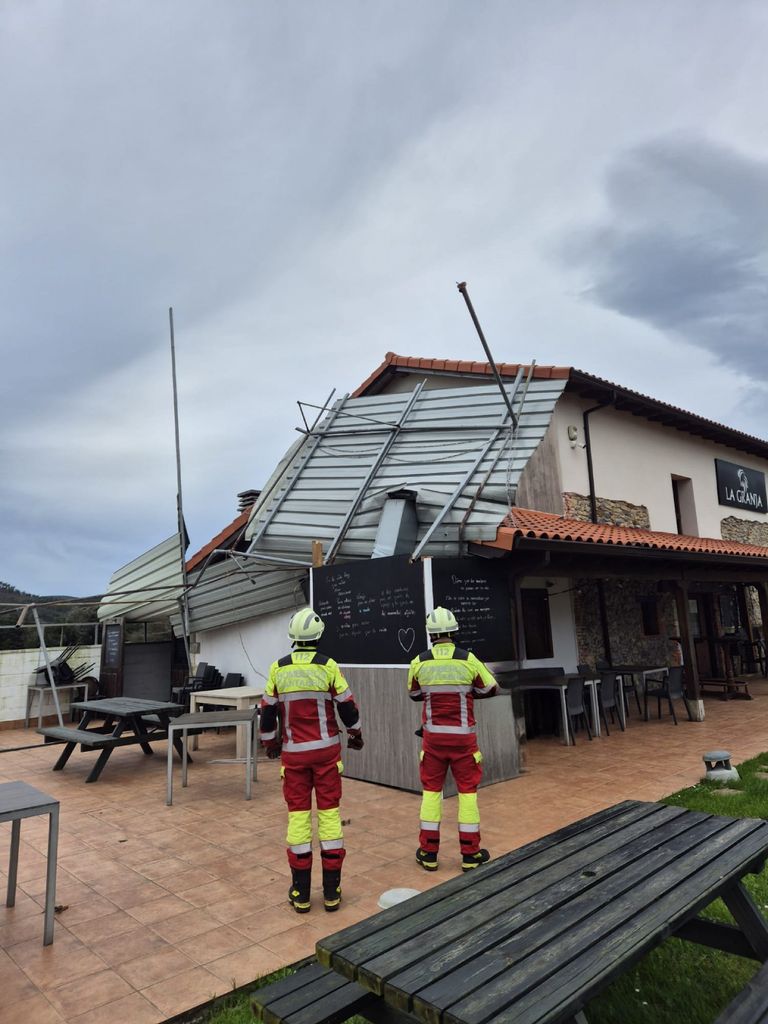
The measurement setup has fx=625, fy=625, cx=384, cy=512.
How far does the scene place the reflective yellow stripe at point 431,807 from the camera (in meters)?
4.12

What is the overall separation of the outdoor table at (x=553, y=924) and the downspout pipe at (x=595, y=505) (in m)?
8.19

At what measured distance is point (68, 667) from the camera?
466 inches

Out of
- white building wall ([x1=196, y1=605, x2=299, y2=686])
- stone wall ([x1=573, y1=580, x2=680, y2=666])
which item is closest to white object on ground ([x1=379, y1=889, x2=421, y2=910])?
white building wall ([x1=196, y1=605, x2=299, y2=686])

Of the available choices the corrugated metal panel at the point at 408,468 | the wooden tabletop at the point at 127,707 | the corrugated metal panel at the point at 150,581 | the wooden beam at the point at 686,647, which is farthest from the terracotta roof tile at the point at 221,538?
the wooden beam at the point at 686,647

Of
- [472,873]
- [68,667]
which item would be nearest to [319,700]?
[472,873]

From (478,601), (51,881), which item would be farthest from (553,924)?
(478,601)

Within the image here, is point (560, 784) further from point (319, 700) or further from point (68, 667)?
point (68, 667)

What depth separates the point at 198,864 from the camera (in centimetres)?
432

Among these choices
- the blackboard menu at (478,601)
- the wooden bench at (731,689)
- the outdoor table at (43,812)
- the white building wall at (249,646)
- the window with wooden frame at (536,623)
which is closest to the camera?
the outdoor table at (43,812)

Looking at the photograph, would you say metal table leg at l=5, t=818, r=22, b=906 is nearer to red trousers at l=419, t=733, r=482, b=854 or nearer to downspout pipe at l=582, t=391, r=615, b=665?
red trousers at l=419, t=733, r=482, b=854

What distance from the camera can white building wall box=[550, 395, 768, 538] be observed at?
36.1ft

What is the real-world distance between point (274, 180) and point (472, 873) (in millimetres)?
9199

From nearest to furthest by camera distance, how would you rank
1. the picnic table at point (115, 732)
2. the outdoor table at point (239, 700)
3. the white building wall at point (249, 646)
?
the picnic table at point (115, 732)
the outdoor table at point (239, 700)
the white building wall at point (249, 646)

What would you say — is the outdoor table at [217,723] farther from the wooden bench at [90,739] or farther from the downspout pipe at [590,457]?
the downspout pipe at [590,457]
